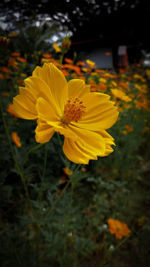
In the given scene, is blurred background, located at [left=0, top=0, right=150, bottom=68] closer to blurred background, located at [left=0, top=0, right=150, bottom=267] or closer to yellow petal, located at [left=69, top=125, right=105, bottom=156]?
blurred background, located at [left=0, top=0, right=150, bottom=267]

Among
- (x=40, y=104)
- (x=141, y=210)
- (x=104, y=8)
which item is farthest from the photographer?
(x=141, y=210)

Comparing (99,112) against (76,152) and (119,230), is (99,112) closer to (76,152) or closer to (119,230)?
(76,152)

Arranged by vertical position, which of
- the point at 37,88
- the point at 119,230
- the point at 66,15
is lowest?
the point at 119,230

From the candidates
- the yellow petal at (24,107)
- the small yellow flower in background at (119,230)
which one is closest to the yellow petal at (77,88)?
the yellow petal at (24,107)

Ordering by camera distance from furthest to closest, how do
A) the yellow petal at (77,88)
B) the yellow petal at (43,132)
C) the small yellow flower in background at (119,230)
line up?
the small yellow flower in background at (119,230) < the yellow petal at (77,88) < the yellow petal at (43,132)

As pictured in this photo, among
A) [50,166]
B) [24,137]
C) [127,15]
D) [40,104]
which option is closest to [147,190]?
[50,166]

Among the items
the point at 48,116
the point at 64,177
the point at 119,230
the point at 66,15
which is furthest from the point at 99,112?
the point at 64,177

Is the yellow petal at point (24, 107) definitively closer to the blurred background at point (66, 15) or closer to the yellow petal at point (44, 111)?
the yellow petal at point (44, 111)

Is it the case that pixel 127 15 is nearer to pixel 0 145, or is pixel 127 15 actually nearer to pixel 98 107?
pixel 98 107
